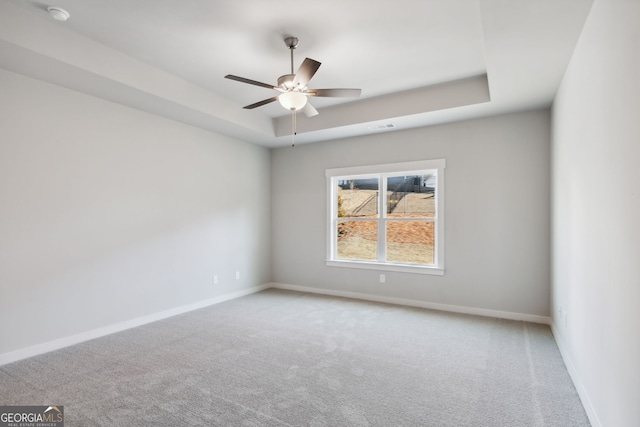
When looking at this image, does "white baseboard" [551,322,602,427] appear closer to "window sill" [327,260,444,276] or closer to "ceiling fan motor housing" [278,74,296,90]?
"window sill" [327,260,444,276]

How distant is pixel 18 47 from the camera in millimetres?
2586

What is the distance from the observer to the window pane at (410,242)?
4.88 meters

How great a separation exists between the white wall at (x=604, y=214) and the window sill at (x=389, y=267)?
181 cm

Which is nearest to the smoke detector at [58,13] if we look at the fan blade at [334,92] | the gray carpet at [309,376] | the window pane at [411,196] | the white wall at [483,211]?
the fan blade at [334,92]

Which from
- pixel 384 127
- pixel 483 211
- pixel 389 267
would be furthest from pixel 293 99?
pixel 389 267

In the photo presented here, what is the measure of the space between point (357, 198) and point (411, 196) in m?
0.92

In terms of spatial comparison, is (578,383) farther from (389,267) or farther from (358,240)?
(358,240)

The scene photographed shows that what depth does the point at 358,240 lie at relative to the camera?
5.51 m

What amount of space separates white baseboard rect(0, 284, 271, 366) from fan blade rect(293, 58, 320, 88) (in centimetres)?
332

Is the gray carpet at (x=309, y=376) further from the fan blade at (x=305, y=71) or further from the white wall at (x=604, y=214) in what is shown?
the fan blade at (x=305, y=71)

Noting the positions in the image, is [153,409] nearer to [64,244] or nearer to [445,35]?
[64,244]

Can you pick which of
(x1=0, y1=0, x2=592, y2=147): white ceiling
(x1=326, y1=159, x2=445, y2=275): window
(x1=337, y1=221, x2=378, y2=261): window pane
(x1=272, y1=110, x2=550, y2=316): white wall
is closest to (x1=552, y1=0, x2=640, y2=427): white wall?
(x1=0, y1=0, x2=592, y2=147): white ceiling

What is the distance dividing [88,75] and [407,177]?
4.10 metres

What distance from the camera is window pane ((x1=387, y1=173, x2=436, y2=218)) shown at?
488 cm
